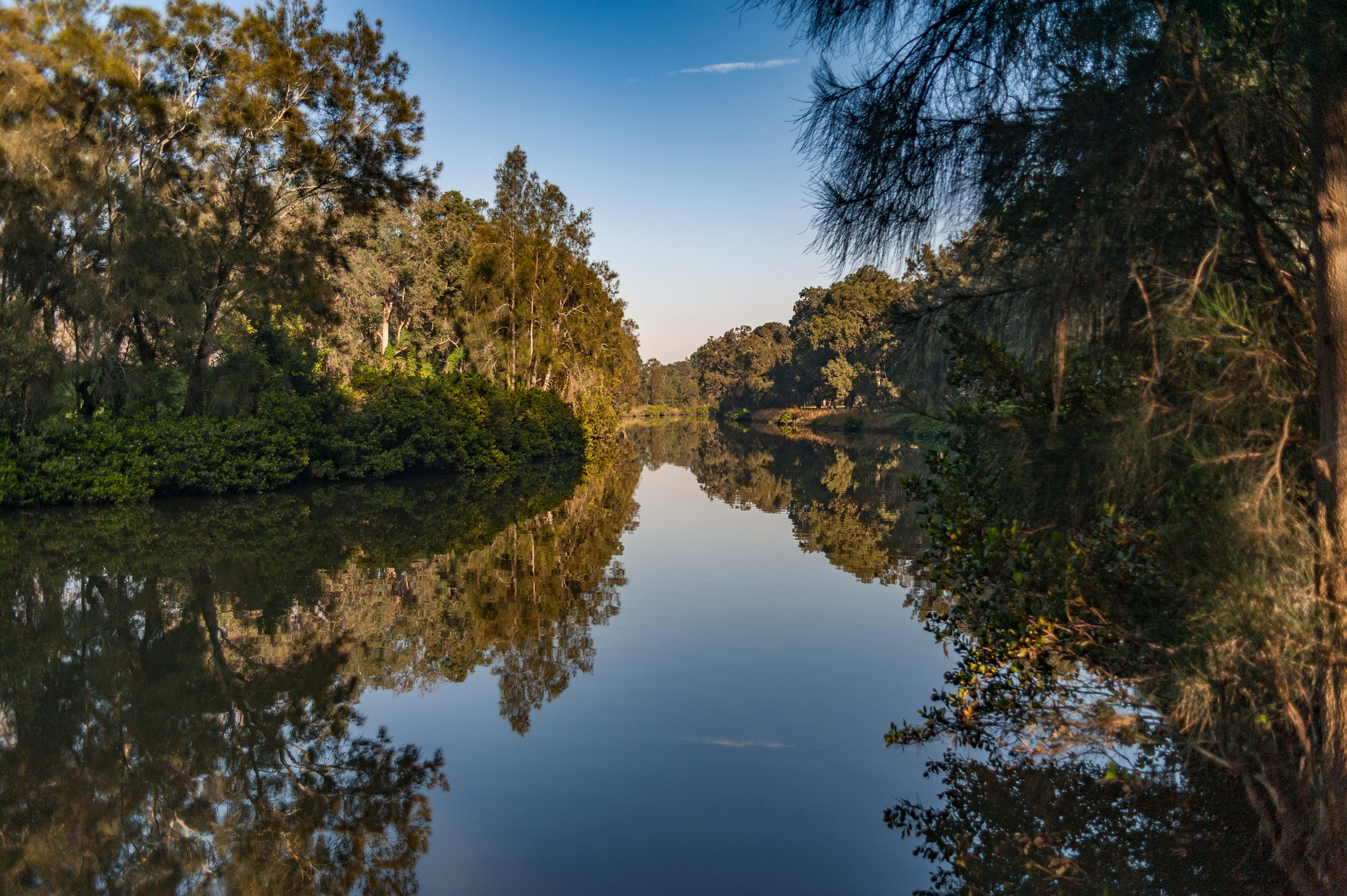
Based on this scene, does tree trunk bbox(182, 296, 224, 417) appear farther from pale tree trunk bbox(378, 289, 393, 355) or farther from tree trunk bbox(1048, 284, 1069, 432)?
tree trunk bbox(1048, 284, 1069, 432)

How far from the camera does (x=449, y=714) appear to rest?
559cm

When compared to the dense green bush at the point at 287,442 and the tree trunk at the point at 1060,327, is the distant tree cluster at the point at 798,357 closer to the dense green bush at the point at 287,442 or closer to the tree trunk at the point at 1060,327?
the dense green bush at the point at 287,442

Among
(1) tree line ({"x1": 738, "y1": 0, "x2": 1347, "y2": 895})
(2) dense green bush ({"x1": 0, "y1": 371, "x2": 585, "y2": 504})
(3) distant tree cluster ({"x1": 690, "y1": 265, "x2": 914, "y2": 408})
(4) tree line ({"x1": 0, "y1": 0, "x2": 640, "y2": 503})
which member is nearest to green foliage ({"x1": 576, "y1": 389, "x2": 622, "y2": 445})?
(2) dense green bush ({"x1": 0, "y1": 371, "x2": 585, "y2": 504})

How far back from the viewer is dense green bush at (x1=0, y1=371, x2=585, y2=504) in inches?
551

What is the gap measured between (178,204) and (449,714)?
50.6ft

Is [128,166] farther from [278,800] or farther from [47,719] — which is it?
[278,800]

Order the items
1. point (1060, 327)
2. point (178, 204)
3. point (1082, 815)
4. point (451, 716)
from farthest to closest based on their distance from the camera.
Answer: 1. point (178, 204)
2. point (451, 716)
3. point (1082, 815)
4. point (1060, 327)

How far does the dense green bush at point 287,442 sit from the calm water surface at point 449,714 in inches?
85.6

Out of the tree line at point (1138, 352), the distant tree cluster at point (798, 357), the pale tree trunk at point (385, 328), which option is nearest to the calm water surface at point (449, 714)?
the tree line at point (1138, 352)

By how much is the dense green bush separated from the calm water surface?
217 cm

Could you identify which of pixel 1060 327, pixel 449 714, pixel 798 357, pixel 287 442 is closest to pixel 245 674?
pixel 449 714

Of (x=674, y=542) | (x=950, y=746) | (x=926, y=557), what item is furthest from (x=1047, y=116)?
(x=674, y=542)

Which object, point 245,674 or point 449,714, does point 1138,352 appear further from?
point 245,674

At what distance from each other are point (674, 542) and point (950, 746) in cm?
852
